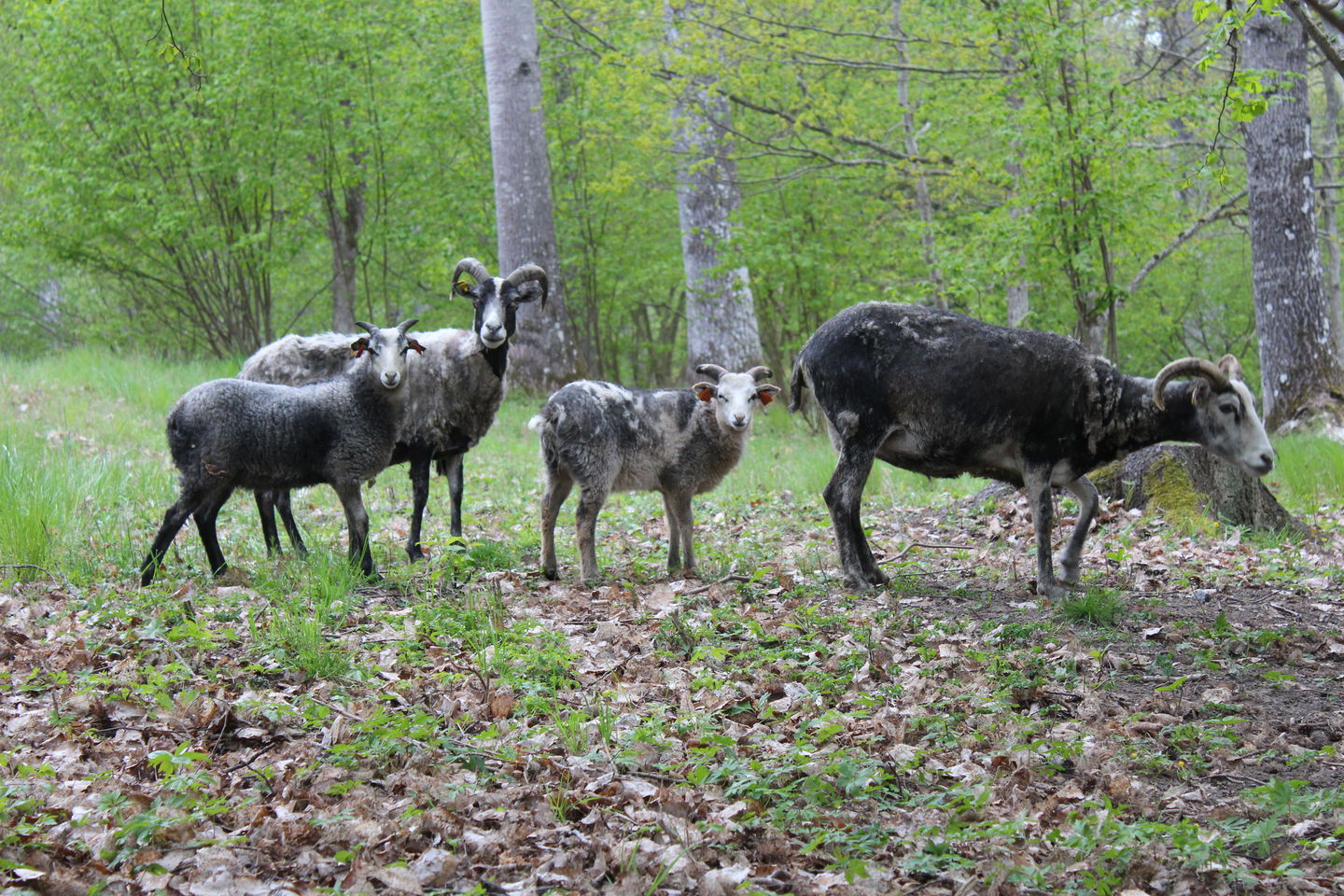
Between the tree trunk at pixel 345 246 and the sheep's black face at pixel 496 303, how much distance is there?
40.9 feet

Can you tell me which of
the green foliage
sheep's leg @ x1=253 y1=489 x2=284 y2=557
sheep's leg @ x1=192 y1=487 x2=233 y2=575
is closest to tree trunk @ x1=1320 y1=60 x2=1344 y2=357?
the green foliage

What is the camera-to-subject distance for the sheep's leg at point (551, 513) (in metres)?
7.88

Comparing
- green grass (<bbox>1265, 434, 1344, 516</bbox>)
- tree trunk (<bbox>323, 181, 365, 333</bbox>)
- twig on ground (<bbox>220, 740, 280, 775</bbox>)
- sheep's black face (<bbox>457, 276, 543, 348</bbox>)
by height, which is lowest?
green grass (<bbox>1265, 434, 1344, 516</bbox>)

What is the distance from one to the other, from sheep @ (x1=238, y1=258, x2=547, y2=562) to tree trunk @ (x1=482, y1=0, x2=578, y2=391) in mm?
8180

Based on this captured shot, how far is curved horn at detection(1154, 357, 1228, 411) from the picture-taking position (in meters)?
7.11

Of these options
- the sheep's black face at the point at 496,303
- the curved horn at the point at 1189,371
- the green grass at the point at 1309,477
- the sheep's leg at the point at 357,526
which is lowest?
the green grass at the point at 1309,477

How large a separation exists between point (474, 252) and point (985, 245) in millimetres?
11692

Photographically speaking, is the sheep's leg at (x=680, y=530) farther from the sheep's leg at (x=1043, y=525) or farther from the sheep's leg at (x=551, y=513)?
the sheep's leg at (x=1043, y=525)

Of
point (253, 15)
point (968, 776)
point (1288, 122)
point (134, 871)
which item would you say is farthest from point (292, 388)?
point (253, 15)

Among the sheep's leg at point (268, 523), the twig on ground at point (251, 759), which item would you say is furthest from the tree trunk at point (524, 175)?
the twig on ground at point (251, 759)

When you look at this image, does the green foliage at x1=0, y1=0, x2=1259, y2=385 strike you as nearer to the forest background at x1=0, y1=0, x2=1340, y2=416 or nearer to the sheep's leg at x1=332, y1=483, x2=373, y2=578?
the forest background at x1=0, y1=0, x2=1340, y2=416

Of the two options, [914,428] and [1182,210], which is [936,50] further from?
[914,428]

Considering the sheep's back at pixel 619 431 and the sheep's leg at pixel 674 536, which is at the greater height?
the sheep's back at pixel 619 431

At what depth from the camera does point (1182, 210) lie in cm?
1809
